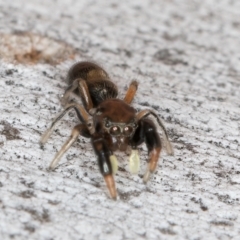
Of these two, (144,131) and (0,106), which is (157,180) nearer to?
(144,131)

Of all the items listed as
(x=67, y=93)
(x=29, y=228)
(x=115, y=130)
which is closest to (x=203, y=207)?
(x=115, y=130)

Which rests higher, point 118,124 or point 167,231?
point 118,124

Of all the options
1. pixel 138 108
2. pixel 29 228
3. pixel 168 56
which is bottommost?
pixel 29 228

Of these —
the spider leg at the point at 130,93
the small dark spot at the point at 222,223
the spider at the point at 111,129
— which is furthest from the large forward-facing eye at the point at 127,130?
the small dark spot at the point at 222,223

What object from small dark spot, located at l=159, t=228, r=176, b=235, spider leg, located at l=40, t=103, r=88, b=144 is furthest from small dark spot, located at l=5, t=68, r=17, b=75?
small dark spot, located at l=159, t=228, r=176, b=235

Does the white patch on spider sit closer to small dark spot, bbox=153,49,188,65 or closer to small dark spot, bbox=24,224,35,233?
small dark spot, bbox=24,224,35,233

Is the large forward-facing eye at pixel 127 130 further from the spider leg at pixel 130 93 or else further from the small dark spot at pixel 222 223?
the small dark spot at pixel 222 223

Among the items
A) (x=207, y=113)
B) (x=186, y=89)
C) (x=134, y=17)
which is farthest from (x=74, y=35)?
(x=207, y=113)

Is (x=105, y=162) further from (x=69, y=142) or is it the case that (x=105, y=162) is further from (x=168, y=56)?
(x=168, y=56)
